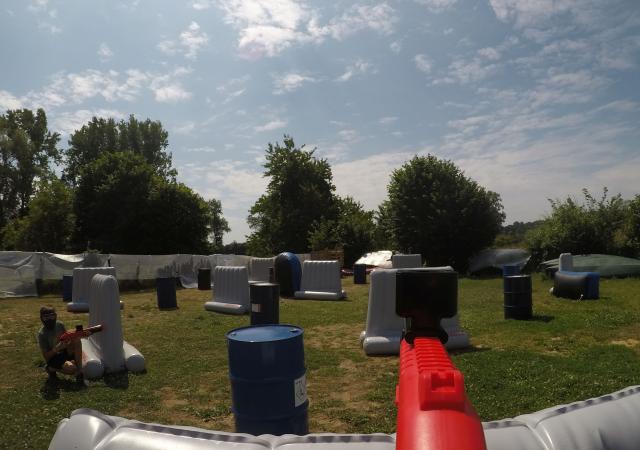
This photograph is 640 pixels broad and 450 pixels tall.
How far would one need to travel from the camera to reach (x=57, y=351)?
668 cm

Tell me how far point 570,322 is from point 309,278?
946 centimetres

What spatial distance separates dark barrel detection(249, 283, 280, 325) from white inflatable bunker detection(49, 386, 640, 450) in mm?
7694

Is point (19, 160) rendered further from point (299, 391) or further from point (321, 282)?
point (299, 391)

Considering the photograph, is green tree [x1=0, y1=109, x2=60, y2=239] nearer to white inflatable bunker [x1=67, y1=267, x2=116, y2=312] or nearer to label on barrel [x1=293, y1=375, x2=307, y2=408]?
white inflatable bunker [x1=67, y1=267, x2=116, y2=312]

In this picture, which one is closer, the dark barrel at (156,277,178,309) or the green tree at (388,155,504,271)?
the dark barrel at (156,277,178,309)

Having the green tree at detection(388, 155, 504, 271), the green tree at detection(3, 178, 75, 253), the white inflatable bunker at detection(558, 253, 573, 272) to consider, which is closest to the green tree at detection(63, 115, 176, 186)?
the green tree at detection(3, 178, 75, 253)

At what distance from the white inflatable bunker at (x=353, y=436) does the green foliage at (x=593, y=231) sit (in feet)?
86.9

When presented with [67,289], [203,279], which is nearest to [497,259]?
[203,279]

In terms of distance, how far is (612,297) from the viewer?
1416cm

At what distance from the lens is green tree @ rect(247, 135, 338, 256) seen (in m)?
44.3

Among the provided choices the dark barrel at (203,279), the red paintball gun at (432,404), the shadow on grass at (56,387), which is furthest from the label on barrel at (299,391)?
the dark barrel at (203,279)

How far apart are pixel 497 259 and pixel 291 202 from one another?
22546 mm

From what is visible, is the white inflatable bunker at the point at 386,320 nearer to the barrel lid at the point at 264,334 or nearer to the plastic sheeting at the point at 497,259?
the barrel lid at the point at 264,334

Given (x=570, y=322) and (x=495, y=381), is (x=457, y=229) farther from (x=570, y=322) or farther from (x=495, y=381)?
(x=495, y=381)
